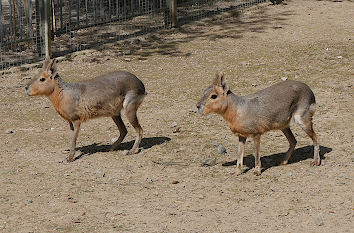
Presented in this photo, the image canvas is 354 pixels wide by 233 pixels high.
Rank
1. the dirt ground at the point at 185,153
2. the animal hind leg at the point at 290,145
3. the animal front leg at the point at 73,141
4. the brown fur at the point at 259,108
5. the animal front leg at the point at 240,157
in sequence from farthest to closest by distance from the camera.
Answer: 1. the animal front leg at the point at 73,141
2. the animal hind leg at the point at 290,145
3. the animal front leg at the point at 240,157
4. the brown fur at the point at 259,108
5. the dirt ground at the point at 185,153

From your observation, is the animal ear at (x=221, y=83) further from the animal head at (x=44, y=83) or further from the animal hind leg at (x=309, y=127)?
the animal head at (x=44, y=83)

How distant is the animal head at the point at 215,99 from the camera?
25.2 feet

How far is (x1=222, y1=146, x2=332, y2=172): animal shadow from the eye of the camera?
26.3ft

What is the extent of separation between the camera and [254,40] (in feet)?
44.3

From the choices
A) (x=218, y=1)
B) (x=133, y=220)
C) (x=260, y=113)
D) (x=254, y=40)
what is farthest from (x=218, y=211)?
(x=218, y=1)

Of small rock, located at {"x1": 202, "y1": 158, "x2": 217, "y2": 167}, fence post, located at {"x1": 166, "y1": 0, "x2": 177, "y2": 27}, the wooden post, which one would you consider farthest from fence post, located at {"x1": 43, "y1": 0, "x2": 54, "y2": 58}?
small rock, located at {"x1": 202, "y1": 158, "x2": 217, "y2": 167}

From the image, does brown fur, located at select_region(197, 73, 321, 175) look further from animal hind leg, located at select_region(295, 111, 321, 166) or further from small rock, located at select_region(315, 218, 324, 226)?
small rock, located at select_region(315, 218, 324, 226)

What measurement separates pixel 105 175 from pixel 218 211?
1.66 metres

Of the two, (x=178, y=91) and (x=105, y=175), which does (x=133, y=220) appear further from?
(x=178, y=91)

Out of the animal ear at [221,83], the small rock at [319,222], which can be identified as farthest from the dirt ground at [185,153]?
the animal ear at [221,83]

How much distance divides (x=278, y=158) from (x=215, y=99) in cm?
120

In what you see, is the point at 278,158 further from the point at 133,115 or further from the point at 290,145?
the point at 133,115

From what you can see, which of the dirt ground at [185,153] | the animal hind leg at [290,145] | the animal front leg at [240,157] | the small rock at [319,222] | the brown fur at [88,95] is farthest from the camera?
the brown fur at [88,95]

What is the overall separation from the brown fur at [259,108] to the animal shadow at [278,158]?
328 millimetres
